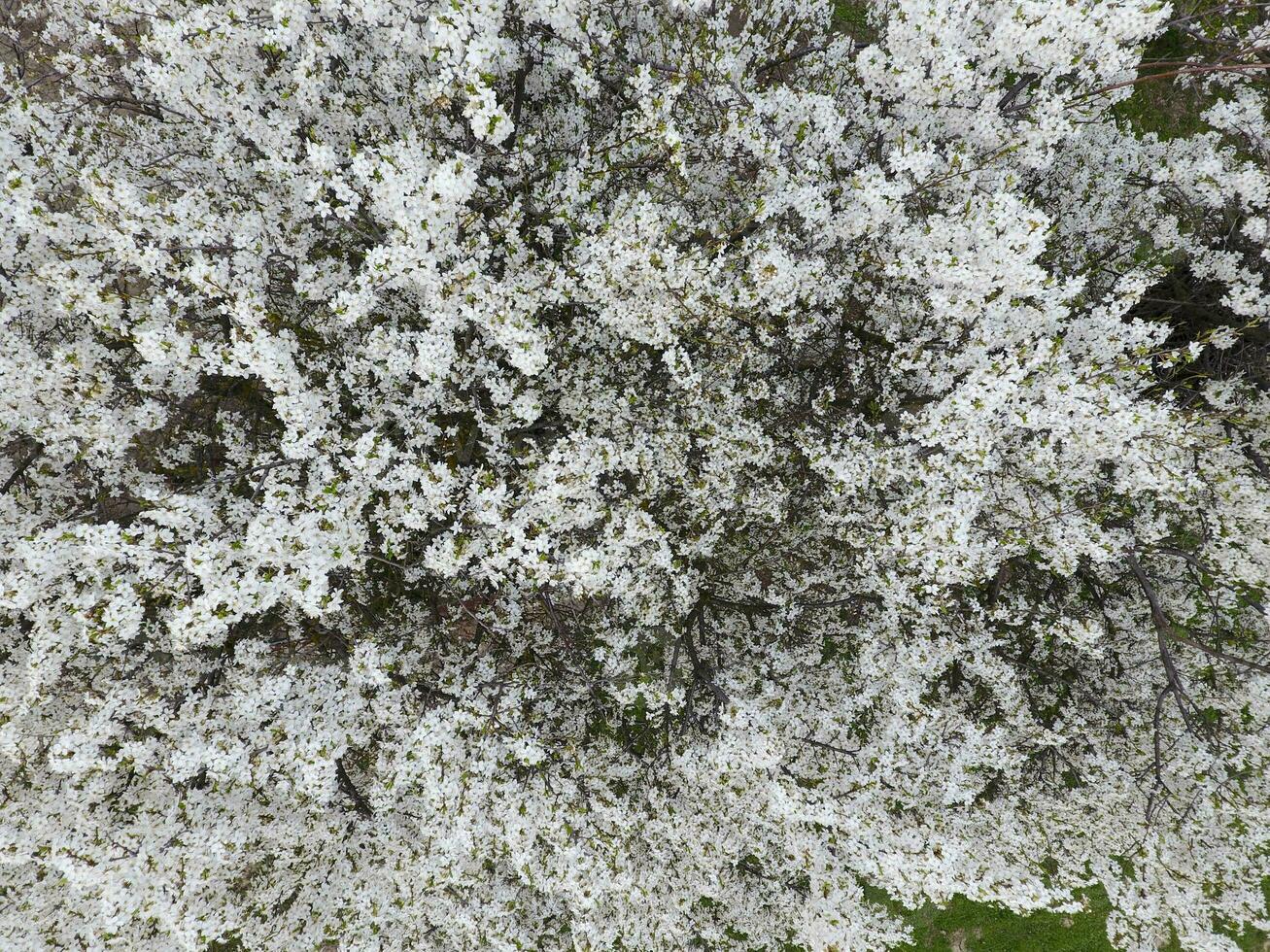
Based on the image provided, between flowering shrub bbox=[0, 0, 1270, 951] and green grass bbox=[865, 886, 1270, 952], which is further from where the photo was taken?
green grass bbox=[865, 886, 1270, 952]

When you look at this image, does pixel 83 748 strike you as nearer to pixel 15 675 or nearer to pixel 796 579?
pixel 15 675

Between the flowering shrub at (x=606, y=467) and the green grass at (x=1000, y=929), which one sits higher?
the flowering shrub at (x=606, y=467)

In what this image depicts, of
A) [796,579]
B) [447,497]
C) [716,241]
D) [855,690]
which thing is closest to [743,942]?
[855,690]

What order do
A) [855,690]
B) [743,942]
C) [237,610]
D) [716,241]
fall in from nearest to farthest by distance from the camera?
[237,610] → [716,241] → [855,690] → [743,942]

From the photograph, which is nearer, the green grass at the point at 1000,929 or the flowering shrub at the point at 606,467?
the flowering shrub at the point at 606,467

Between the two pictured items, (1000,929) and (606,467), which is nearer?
(606,467)

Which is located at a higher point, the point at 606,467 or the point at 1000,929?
the point at 606,467

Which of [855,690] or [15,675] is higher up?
[855,690]

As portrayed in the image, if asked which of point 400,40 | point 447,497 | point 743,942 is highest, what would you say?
point 400,40
